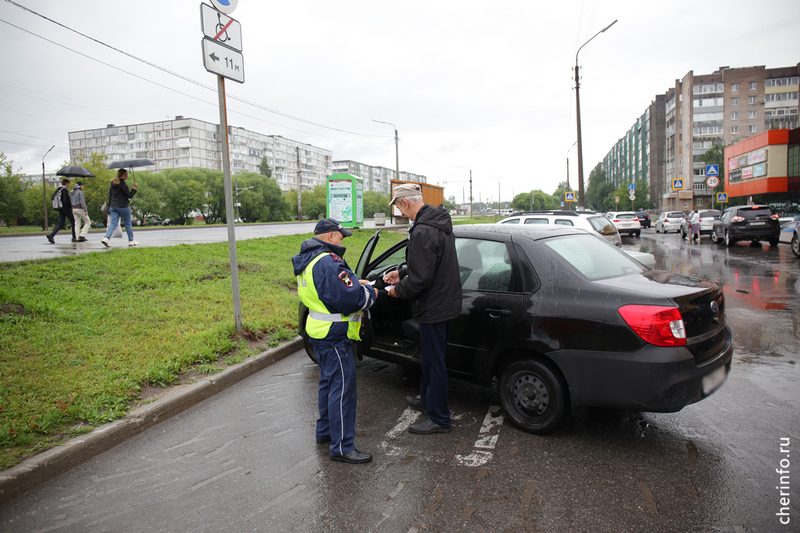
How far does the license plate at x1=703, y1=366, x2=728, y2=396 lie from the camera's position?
9.87ft

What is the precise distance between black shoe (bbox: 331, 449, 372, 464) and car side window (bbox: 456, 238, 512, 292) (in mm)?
1538

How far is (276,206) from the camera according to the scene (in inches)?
2847

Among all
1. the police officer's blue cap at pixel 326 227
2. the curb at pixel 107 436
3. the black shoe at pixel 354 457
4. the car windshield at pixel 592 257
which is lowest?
the black shoe at pixel 354 457

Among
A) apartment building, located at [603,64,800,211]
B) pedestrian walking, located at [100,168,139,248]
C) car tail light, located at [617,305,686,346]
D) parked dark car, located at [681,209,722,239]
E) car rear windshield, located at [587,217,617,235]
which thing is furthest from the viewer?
apartment building, located at [603,64,800,211]

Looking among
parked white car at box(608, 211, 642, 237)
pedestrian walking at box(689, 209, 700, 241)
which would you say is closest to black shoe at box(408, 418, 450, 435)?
pedestrian walking at box(689, 209, 700, 241)

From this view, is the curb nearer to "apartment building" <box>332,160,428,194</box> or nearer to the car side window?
the car side window

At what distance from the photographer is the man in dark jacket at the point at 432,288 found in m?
3.34

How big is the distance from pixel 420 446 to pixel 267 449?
3.65ft

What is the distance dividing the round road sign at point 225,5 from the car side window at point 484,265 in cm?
401

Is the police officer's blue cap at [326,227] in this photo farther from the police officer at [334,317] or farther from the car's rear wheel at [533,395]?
the car's rear wheel at [533,395]

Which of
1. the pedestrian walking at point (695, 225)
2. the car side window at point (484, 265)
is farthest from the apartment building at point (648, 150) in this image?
the car side window at point (484, 265)

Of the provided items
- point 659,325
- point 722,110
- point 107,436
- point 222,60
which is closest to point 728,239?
point 659,325

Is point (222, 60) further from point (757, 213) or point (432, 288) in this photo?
point (757, 213)

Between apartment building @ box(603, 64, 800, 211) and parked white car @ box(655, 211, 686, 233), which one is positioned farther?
apartment building @ box(603, 64, 800, 211)
